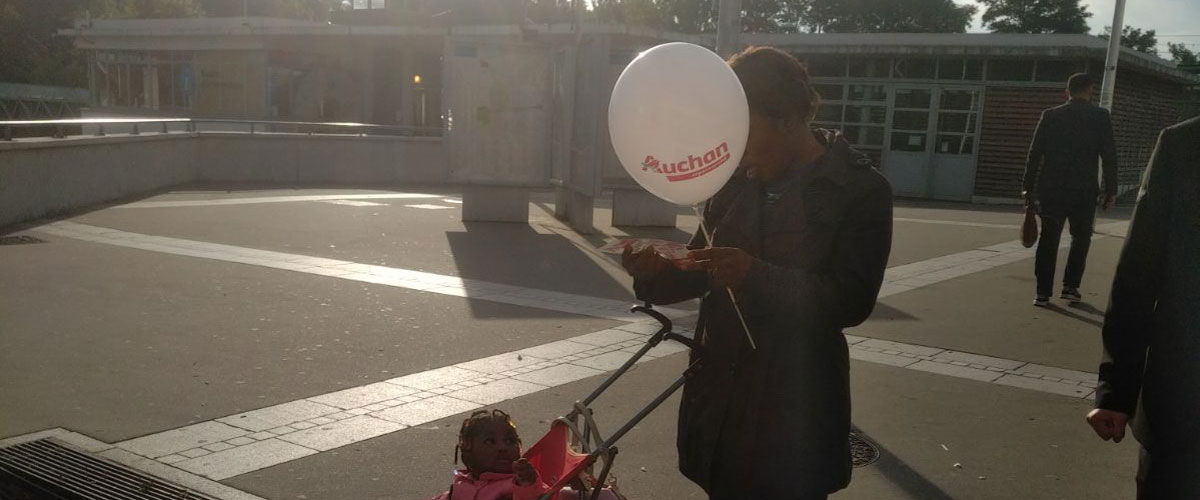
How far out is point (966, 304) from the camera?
9.50m

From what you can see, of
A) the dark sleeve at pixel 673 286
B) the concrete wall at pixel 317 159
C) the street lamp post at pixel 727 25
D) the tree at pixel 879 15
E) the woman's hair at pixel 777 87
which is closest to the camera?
the woman's hair at pixel 777 87

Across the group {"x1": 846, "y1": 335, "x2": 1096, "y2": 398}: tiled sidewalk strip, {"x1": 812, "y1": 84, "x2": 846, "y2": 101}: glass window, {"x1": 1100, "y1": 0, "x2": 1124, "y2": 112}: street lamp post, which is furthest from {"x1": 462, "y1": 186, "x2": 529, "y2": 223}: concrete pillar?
{"x1": 812, "y1": 84, "x2": 846, "y2": 101}: glass window

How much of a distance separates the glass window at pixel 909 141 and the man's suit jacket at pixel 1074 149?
15954mm

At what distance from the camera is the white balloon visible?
2.64 m

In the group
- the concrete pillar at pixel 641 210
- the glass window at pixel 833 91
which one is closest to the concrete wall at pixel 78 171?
the concrete pillar at pixel 641 210

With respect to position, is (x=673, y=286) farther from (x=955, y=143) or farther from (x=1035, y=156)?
(x=955, y=143)

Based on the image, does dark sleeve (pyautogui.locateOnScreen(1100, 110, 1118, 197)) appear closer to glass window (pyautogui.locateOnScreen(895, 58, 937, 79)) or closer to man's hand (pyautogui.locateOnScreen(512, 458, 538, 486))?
man's hand (pyautogui.locateOnScreen(512, 458, 538, 486))

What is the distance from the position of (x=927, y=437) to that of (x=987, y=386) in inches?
52.2

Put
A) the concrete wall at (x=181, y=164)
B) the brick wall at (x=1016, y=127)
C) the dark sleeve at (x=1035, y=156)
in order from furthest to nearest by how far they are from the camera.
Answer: the brick wall at (x=1016, y=127), the concrete wall at (x=181, y=164), the dark sleeve at (x=1035, y=156)

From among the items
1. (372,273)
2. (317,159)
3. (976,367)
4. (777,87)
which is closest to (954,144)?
(317,159)

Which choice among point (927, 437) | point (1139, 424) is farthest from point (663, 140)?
point (927, 437)

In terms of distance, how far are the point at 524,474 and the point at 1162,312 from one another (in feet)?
5.33

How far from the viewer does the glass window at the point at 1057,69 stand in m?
23.1

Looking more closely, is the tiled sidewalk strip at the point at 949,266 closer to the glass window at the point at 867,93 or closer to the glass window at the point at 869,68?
the glass window at the point at 867,93
